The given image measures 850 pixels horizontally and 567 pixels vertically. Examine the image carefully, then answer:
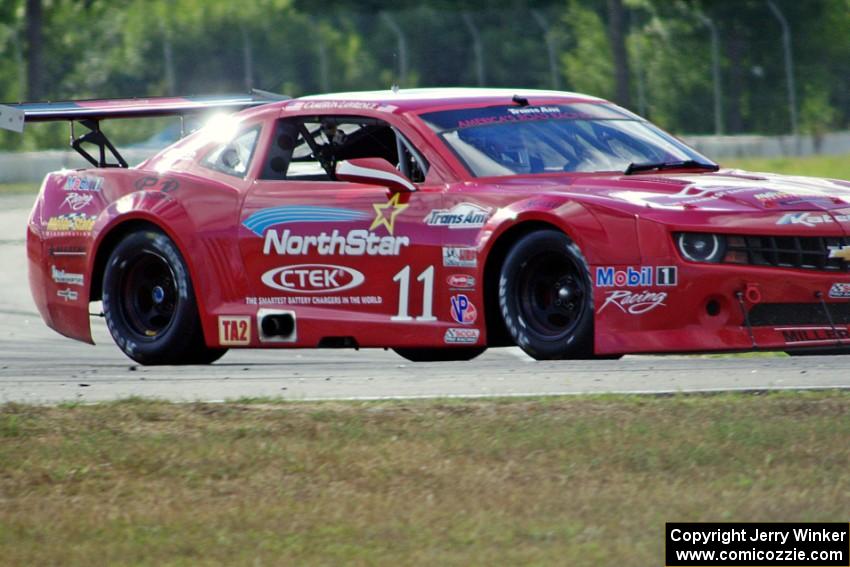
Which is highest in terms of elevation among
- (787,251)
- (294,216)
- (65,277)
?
(294,216)

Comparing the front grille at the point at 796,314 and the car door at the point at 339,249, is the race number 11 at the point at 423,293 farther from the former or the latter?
the front grille at the point at 796,314

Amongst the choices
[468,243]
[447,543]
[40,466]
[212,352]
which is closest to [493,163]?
[468,243]

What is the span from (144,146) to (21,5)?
1069cm

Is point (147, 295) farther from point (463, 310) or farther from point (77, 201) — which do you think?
point (463, 310)

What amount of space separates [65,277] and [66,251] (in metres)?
0.14

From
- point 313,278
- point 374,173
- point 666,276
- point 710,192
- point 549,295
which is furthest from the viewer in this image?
point 313,278

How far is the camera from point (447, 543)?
4.85 meters

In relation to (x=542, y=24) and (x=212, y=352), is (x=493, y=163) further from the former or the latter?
(x=542, y=24)

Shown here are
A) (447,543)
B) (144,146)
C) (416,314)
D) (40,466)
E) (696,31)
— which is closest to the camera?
(447,543)

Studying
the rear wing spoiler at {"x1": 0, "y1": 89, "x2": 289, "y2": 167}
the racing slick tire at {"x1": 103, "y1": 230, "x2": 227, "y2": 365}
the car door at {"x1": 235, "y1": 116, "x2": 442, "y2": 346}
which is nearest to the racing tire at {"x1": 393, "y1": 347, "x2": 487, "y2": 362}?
the car door at {"x1": 235, "y1": 116, "x2": 442, "y2": 346}

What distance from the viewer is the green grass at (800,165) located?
3011 centimetres

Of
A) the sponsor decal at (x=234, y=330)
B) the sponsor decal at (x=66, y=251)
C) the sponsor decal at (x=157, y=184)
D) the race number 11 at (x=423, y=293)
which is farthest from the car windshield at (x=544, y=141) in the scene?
the sponsor decal at (x=66, y=251)

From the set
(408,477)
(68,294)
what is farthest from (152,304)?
(408,477)

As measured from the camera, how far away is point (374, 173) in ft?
26.8
